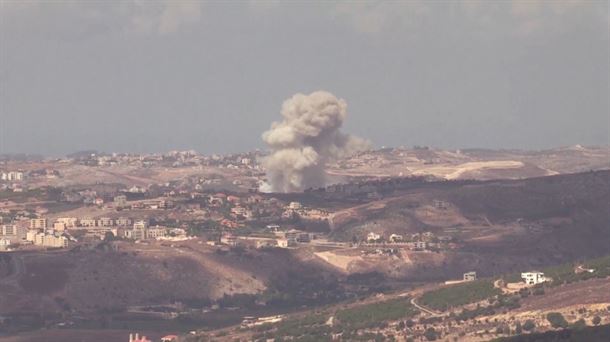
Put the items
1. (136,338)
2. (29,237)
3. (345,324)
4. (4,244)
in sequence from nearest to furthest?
(345,324) < (136,338) < (4,244) < (29,237)

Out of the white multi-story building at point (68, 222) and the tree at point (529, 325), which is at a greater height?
the white multi-story building at point (68, 222)

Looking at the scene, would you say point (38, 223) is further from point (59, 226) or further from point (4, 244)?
point (4, 244)

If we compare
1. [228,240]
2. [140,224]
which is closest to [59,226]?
[140,224]

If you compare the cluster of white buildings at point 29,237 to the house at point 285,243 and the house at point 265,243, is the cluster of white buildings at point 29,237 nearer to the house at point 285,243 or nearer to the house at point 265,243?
the house at point 265,243

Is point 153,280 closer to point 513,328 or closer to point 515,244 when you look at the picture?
point 515,244

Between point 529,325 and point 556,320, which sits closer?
point 556,320

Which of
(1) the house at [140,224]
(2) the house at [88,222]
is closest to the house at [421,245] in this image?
(1) the house at [140,224]

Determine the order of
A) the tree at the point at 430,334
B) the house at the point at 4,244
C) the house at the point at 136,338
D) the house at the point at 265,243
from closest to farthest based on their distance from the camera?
the tree at the point at 430,334 → the house at the point at 136,338 → the house at the point at 4,244 → the house at the point at 265,243

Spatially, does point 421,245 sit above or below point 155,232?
below
